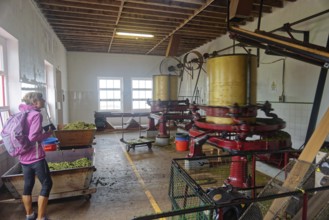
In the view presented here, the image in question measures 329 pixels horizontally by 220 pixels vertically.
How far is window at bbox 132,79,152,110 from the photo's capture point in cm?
1184

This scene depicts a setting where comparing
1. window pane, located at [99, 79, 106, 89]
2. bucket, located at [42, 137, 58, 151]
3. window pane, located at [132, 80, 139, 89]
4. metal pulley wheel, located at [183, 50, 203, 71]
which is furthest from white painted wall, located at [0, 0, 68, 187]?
window pane, located at [132, 80, 139, 89]

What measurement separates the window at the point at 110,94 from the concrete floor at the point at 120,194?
6.07 m

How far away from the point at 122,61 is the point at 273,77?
7.76 metres

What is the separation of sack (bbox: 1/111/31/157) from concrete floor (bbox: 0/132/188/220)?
973mm

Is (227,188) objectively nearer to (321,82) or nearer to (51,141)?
(321,82)

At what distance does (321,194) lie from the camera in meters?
1.96

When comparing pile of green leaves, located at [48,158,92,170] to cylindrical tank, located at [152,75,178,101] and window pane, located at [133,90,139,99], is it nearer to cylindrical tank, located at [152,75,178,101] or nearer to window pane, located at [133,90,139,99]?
cylindrical tank, located at [152,75,178,101]

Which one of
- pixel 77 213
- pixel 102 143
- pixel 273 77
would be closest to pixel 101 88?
pixel 102 143

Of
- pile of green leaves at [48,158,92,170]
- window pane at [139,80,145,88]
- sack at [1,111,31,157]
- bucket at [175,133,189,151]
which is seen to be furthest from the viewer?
window pane at [139,80,145,88]

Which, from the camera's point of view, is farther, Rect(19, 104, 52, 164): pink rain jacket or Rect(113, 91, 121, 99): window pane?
Rect(113, 91, 121, 99): window pane

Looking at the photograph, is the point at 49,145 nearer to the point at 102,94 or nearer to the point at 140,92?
the point at 102,94

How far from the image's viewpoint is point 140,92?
12.0 m

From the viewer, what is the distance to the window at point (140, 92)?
38.9 ft

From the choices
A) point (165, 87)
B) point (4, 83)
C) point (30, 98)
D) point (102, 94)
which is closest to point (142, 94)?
point (102, 94)
